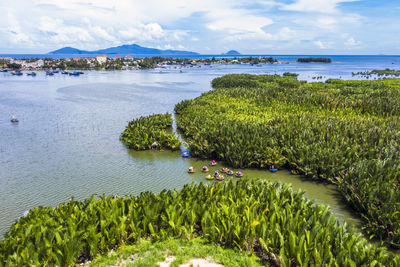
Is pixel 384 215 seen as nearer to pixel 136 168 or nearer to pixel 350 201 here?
pixel 350 201

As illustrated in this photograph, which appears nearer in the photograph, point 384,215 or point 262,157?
point 384,215

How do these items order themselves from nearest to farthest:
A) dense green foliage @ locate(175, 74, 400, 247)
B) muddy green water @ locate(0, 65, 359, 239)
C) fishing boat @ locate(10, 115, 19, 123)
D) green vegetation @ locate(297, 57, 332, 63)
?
1. dense green foliage @ locate(175, 74, 400, 247)
2. muddy green water @ locate(0, 65, 359, 239)
3. fishing boat @ locate(10, 115, 19, 123)
4. green vegetation @ locate(297, 57, 332, 63)

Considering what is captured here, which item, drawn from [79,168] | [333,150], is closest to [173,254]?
[333,150]

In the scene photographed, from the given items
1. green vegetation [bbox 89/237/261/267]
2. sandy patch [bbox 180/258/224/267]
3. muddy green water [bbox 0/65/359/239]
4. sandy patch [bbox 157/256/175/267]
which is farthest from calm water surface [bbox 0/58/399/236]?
sandy patch [bbox 180/258/224/267]

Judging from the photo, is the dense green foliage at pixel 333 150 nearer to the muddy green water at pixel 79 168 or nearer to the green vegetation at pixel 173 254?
the muddy green water at pixel 79 168

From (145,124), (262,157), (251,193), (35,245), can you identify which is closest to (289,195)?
(251,193)

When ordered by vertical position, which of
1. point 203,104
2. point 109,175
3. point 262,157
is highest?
point 203,104

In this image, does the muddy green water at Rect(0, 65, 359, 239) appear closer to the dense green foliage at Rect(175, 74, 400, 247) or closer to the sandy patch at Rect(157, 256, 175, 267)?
the dense green foliage at Rect(175, 74, 400, 247)
